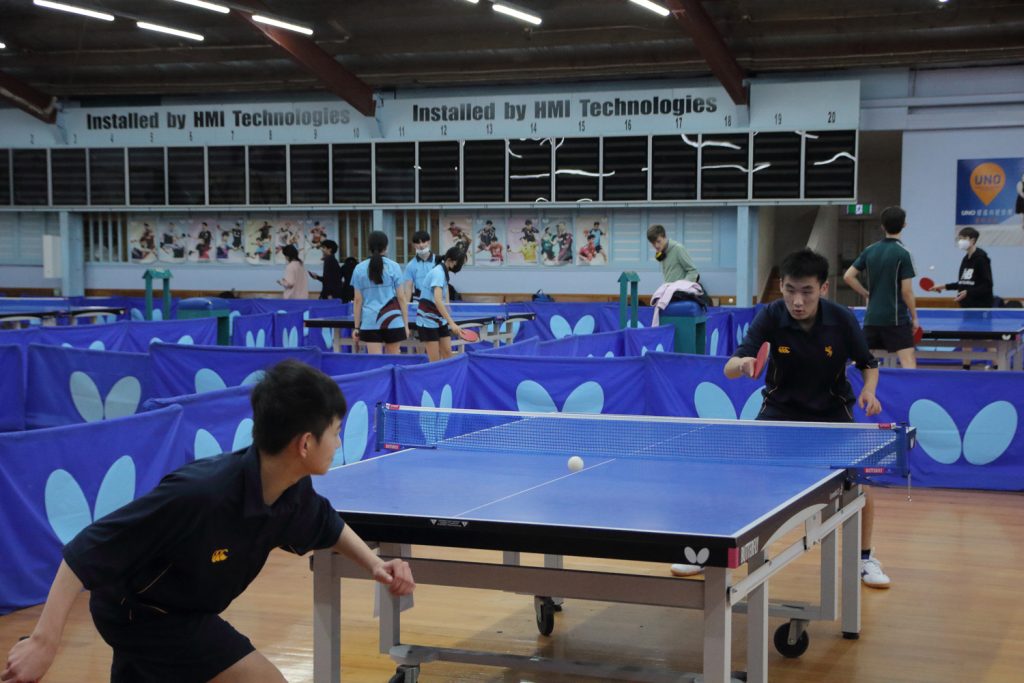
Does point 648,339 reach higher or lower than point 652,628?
higher

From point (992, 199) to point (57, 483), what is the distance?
1432cm

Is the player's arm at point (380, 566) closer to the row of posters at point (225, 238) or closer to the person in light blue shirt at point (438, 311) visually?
the person in light blue shirt at point (438, 311)

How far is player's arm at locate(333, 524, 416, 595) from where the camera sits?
2.65 m

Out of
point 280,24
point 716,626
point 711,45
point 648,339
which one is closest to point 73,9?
point 280,24

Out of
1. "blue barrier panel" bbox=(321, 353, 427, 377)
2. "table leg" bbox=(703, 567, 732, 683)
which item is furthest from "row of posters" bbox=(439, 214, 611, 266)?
"table leg" bbox=(703, 567, 732, 683)

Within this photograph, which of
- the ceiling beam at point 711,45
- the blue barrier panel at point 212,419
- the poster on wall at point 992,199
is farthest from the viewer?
the poster on wall at point 992,199

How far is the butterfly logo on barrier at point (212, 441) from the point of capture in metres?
5.60

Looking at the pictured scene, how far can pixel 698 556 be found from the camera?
2.69m

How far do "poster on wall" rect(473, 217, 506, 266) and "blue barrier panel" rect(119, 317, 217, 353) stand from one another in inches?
307

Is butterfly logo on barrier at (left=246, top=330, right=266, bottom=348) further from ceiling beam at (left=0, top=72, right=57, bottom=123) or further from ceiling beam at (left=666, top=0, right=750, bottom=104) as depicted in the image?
ceiling beam at (left=0, top=72, right=57, bottom=123)

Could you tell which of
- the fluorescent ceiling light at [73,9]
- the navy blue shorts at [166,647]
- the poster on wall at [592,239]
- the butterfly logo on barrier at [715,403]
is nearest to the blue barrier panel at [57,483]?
the navy blue shorts at [166,647]

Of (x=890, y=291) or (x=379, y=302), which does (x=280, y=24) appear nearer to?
(x=379, y=302)

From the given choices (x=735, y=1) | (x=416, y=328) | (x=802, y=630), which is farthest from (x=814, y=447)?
(x=735, y=1)

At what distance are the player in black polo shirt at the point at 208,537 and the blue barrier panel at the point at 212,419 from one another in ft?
9.49
